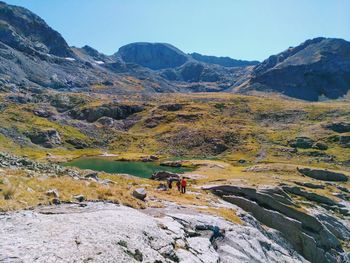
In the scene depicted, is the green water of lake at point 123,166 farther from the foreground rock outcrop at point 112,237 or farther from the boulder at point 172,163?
the foreground rock outcrop at point 112,237

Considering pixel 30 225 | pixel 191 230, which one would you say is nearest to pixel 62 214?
pixel 30 225

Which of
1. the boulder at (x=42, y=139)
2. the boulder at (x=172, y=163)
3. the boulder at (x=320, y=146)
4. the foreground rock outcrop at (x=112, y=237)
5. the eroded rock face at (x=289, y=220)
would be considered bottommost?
the boulder at (x=172, y=163)

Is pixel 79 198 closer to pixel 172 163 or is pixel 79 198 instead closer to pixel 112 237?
pixel 112 237

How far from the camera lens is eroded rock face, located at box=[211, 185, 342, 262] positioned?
5125cm

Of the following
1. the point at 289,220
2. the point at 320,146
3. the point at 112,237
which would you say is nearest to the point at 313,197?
the point at 289,220

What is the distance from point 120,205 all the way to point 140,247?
7.88 meters

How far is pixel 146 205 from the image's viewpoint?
3177 centimetres

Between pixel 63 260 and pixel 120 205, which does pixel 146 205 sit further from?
pixel 63 260

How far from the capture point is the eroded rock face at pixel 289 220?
51250 millimetres

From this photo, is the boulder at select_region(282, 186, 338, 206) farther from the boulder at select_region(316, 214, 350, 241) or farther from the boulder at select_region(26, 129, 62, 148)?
the boulder at select_region(26, 129, 62, 148)

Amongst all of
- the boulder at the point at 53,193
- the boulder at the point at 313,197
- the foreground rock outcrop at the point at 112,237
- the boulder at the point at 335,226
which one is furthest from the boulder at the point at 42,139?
the boulder at the point at 53,193

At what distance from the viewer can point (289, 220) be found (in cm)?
5216

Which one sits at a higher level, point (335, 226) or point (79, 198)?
point (79, 198)

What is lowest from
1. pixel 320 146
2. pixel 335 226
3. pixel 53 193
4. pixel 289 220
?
pixel 320 146
